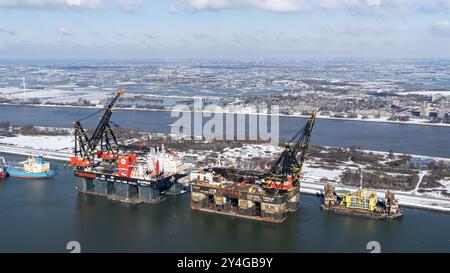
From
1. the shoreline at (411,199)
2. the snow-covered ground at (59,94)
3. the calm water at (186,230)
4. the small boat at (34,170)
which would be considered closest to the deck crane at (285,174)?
the calm water at (186,230)

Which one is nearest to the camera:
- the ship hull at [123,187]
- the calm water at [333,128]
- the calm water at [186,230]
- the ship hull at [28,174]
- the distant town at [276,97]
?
the calm water at [186,230]

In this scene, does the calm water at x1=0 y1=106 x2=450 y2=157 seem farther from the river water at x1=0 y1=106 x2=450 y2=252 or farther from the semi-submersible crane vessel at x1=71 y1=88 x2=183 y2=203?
the semi-submersible crane vessel at x1=71 y1=88 x2=183 y2=203

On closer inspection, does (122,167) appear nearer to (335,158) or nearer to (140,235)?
(140,235)

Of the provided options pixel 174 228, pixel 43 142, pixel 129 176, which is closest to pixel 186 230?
pixel 174 228

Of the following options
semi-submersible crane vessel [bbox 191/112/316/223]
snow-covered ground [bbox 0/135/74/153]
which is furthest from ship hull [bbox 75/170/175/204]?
snow-covered ground [bbox 0/135/74/153]

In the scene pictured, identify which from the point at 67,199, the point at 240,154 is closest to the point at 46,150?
the point at 67,199

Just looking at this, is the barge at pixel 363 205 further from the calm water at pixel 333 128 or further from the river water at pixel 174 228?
the calm water at pixel 333 128
